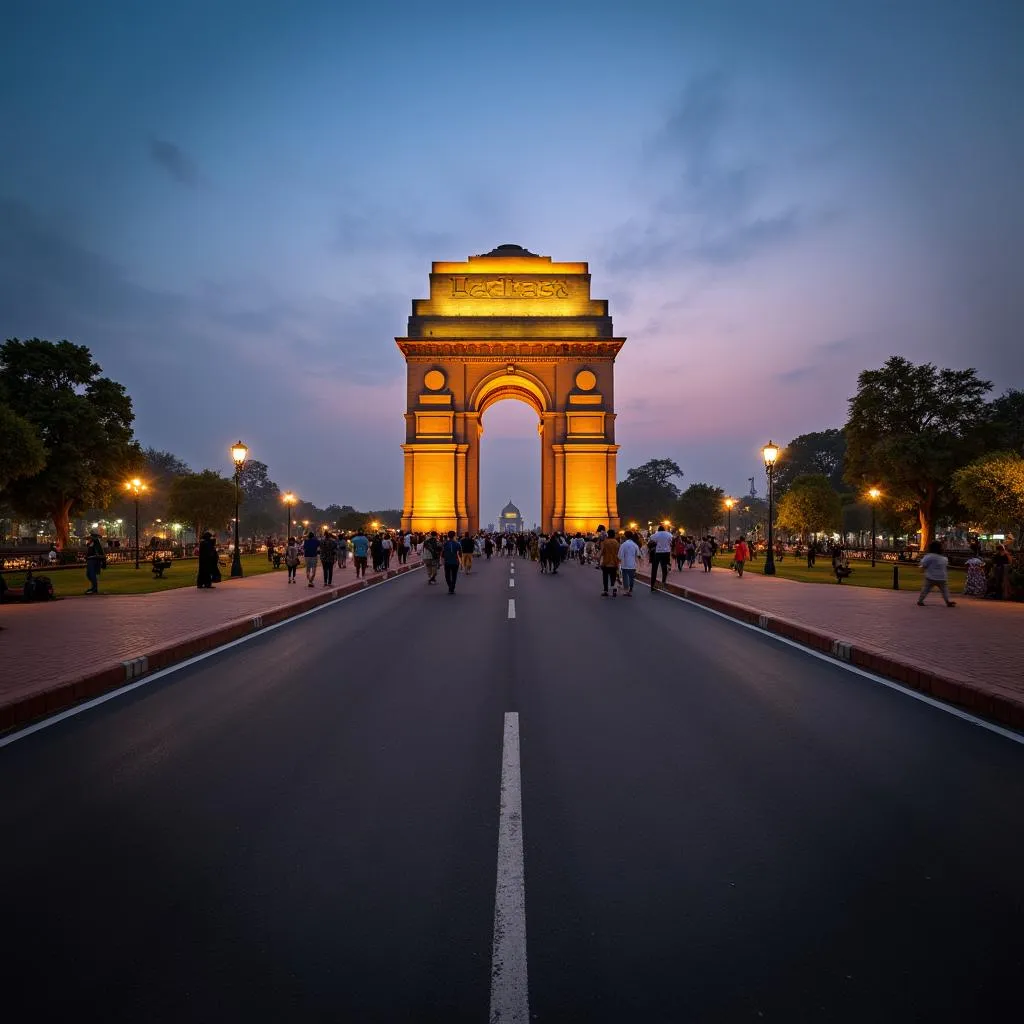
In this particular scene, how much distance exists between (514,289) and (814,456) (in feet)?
211

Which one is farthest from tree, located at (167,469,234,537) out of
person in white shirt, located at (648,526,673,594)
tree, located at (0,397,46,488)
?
person in white shirt, located at (648,526,673,594)

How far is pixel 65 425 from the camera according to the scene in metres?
39.5

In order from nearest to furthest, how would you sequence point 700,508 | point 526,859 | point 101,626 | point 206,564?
point 526,859 → point 101,626 → point 206,564 → point 700,508

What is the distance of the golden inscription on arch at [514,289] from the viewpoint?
2451 inches

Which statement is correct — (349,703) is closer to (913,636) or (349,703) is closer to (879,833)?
(879,833)

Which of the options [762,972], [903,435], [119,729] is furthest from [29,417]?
[903,435]

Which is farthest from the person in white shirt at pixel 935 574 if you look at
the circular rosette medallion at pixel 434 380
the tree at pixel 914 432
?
the circular rosette medallion at pixel 434 380

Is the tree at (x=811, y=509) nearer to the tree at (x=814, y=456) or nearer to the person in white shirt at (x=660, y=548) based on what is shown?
the person in white shirt at (x=660, y=548)

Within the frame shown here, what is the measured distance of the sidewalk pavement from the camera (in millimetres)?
7012

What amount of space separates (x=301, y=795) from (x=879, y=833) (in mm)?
3261

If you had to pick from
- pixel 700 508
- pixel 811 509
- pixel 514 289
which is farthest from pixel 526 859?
pixel 700 508

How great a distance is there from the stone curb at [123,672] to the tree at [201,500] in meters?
48.2

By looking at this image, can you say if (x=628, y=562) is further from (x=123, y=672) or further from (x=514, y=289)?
(x=514, y=289)

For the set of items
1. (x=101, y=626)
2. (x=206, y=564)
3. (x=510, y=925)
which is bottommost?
(x=510, y=925)
